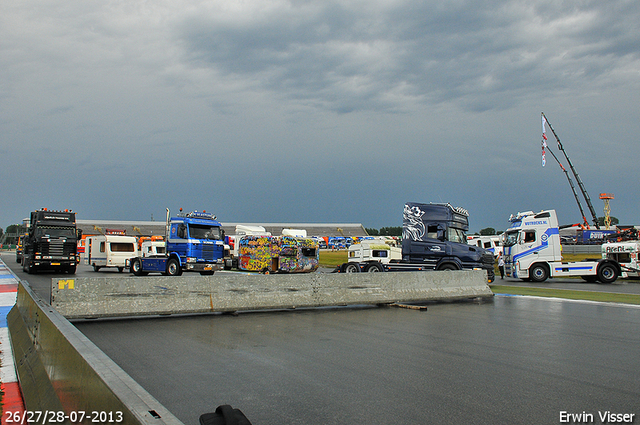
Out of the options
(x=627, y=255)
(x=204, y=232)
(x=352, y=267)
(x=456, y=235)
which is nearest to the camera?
(x=456, y=235)

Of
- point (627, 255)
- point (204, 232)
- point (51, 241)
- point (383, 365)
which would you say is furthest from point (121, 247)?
point (383, 365)

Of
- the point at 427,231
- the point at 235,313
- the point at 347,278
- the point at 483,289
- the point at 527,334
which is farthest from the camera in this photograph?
the point at 427,231

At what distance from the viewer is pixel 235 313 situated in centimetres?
1149

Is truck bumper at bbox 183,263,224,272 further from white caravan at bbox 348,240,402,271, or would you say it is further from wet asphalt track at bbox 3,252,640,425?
wet asphalt track at bbox 3,252,640,425

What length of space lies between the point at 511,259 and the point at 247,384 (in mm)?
22789

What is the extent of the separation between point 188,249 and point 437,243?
44.7 feet

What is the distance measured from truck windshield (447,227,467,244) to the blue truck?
528 inches

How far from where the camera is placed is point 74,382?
152 inches

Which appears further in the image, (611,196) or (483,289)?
(611,196)

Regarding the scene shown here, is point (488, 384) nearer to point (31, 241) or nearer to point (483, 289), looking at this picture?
point (483, 289)

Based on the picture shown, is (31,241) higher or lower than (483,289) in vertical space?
higher

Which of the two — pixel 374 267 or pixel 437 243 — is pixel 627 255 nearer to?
pixel 437 243

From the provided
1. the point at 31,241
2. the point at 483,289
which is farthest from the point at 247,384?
the point at 31,241

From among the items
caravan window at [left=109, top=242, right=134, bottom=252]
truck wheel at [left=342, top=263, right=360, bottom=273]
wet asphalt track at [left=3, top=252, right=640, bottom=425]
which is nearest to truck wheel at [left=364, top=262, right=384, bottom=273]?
truck wheel at [left=342, top=263, right=360, bottom=273]
